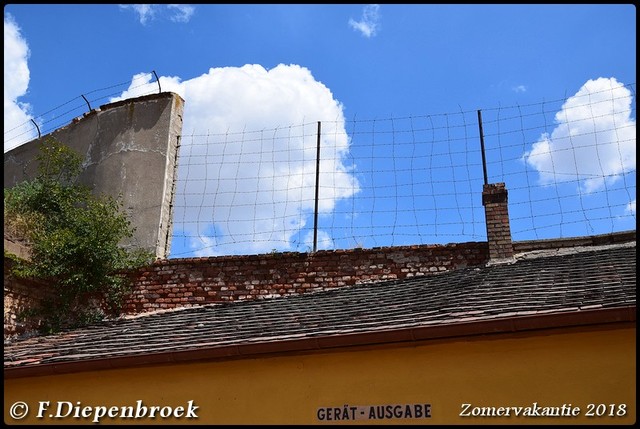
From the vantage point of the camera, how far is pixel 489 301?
6633mm

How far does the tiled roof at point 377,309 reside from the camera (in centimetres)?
618

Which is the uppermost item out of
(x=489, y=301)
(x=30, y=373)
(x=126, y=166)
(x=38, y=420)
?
(x=126, y=166)

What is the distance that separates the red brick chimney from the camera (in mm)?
10250

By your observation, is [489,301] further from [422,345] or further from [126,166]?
[126,166]

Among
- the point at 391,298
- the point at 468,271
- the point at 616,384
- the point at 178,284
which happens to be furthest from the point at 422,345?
the point at 178,284

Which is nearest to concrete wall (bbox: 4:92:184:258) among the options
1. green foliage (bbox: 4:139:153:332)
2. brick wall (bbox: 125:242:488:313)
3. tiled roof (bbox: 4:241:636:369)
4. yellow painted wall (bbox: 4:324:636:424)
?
green foliage (bbox: 4:139:153:332)

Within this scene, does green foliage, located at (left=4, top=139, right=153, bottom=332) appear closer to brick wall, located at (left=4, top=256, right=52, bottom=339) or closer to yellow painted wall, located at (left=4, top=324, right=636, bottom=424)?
brick wall, located at (left=4, top=256, right=52, bottom=339)

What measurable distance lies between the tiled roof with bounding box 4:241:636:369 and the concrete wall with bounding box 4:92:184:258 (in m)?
2.71

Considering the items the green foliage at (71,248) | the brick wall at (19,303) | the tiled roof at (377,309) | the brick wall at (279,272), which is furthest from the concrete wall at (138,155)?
the tiled roof at (377,309)

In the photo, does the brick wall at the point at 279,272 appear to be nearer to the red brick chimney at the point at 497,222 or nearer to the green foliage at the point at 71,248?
the red brick chimney at the point at 497,222

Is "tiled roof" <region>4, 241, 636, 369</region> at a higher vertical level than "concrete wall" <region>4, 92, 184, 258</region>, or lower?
lower

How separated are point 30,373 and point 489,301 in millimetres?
5174

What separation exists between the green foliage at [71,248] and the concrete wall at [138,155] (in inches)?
16.6

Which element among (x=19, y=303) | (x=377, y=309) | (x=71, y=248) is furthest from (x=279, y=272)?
(x=19, y=303)
